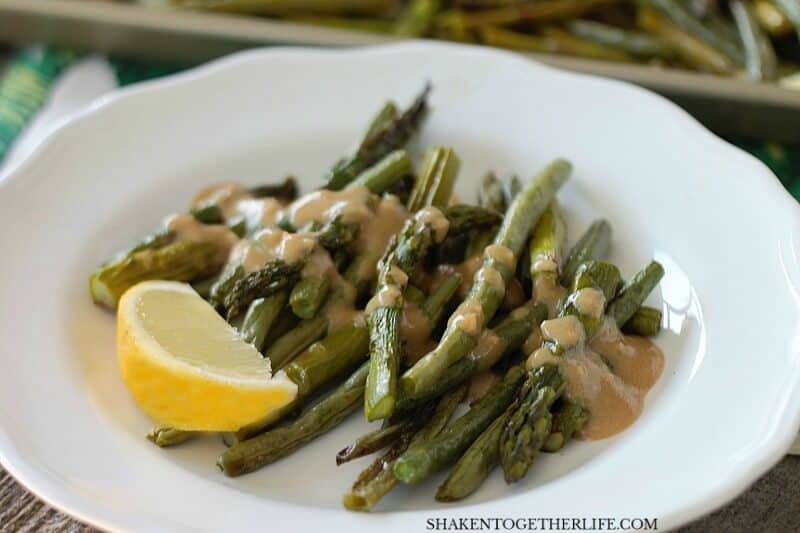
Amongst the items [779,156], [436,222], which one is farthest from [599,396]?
[779,156]

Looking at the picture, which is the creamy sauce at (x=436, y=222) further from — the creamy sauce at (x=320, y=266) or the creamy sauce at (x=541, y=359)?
the creamy sauce at (x=541, y=359)

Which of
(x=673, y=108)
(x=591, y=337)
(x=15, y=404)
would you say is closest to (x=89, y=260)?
(x=15, y=404)

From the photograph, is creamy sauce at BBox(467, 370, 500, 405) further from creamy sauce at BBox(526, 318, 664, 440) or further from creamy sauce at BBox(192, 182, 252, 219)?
creamy sauce at BBox(192, 182, 252, 219)

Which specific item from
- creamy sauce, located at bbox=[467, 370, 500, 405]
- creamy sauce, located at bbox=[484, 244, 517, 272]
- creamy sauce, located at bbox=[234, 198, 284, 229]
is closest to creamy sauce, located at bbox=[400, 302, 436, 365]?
creamy sauce, located at bbox=[467, 370, 500, 405]

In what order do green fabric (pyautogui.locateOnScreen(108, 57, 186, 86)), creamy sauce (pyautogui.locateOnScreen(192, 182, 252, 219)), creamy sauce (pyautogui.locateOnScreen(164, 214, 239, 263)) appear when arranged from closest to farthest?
creamy sauce (pyautogui.locateOnScreen(164, 214, 239, 263)) < creamy sauce (pyautogui.locateOnScreen(192, 182, 252, 219)) < green fabric (pyautogui.locateOnScreen(108, 57, 186, 86))

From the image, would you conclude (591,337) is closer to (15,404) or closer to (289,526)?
(289,526)

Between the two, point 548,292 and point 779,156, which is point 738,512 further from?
point 779,156

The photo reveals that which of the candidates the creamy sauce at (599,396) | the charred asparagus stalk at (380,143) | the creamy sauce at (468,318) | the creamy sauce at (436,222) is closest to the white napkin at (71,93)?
the charred asparagus stalk at (380,143)
